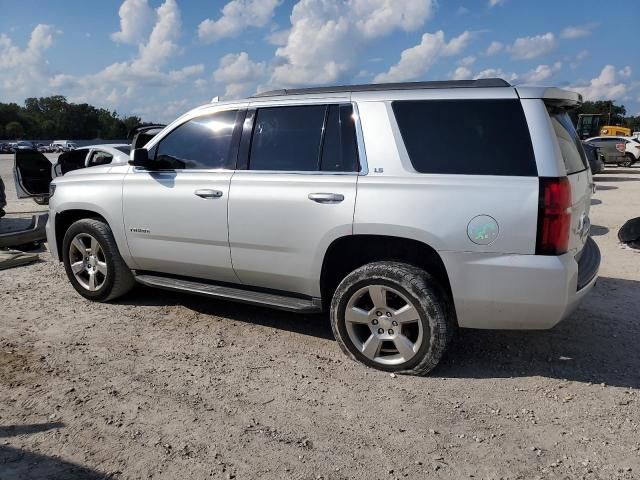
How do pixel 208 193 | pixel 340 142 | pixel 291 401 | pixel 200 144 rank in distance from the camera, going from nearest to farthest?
1. pixel 291 401
2. pixel 340 142
3. pixel 208 193
4. pixel 200 144

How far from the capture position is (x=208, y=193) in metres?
4.18

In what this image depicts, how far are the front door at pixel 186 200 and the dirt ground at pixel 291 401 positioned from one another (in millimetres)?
619

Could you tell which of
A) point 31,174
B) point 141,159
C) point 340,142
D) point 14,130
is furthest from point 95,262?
point 14,130

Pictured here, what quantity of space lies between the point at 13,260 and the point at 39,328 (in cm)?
275

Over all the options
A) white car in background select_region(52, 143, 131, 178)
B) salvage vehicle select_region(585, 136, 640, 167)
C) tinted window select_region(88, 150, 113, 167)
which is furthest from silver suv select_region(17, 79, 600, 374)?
salvage vehicle select_region(585, 136, 640, 167)

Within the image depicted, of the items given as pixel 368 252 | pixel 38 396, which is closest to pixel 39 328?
pixel 38 396

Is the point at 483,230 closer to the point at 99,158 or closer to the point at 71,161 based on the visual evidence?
the point at 99,158

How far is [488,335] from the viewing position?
4.37 meters

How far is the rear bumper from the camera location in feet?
10.3

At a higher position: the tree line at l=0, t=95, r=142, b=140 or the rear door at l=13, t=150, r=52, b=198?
the tree line at l=0, t=95, r=142, b=140

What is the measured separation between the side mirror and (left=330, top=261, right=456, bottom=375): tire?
2079mm

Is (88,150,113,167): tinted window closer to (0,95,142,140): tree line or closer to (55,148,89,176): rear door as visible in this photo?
(55,148,89,176): rear door

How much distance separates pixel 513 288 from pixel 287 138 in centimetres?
197

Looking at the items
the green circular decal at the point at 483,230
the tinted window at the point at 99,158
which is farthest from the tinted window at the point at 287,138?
the tinted window at the point at 99,158
